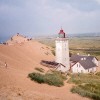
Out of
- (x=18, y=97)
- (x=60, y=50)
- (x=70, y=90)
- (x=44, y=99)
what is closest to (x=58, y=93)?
(x=70, y=90)

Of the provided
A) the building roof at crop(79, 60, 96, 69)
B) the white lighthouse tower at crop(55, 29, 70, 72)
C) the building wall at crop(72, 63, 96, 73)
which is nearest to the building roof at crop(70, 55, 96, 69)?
the building roof at crop(79, 60, 96, 69)

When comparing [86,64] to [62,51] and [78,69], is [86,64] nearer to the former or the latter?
[78,69]

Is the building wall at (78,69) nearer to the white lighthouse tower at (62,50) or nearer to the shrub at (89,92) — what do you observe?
the white lighthouse tower at (62,50)

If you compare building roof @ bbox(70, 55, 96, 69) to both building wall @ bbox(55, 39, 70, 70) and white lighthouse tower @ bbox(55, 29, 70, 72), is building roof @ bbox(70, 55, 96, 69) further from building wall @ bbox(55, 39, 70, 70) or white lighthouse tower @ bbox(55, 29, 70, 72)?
building wall @ bbox(55, 39, 70, 70)

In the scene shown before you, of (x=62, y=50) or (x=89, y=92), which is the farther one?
(x=62, y=50)

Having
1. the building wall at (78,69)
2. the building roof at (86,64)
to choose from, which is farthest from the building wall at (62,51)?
the building roof at (86,64)

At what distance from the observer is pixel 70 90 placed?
24734 millimetres

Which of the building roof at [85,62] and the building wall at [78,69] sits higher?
the building roof at [85,62]

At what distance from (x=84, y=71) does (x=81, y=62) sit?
2497 millimetres

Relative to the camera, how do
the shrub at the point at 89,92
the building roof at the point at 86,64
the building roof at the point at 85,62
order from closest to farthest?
1. the shrub at the point at 89,92
2. the building roof at the point at 86,64
3. the building roof at the point at 85,62

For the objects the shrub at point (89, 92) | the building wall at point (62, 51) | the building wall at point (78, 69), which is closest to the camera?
the shrub at point (89, 92)

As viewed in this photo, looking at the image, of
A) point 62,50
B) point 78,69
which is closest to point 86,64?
point 78,69

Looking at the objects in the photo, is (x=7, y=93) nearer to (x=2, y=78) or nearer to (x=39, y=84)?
(x=2, y=78)

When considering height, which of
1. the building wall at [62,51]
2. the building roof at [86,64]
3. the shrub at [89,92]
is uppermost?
the building wall at [62,51]
